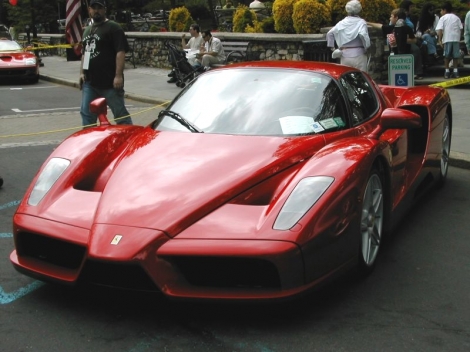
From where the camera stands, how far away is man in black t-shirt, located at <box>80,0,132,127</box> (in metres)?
8.76

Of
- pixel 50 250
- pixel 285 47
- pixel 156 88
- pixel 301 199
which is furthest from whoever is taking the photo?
pixel 156 88

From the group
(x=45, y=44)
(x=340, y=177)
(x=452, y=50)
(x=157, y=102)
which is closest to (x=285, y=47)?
(x=157, y=102)

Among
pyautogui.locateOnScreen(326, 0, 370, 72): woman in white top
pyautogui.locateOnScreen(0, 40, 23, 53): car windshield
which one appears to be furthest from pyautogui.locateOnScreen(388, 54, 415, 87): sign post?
pyautogui.locateOnScreen(0, 40, 23, 53): car windshield

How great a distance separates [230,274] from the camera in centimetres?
400

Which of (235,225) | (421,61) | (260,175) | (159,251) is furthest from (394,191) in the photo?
(421,61)

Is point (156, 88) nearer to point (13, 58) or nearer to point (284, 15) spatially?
point (284, 15)

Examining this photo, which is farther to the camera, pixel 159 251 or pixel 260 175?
pixel 260 175

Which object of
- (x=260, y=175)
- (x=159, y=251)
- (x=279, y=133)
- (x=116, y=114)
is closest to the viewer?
(x=159, y=251)

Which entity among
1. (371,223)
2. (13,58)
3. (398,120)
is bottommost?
(13,58)

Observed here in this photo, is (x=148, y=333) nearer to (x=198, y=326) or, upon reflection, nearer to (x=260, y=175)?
(x=198, y=326)

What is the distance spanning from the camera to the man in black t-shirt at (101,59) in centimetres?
876

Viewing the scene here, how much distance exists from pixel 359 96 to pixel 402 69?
563 centimetres

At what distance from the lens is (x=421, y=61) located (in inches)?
631

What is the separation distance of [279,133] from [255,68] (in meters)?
0.93
